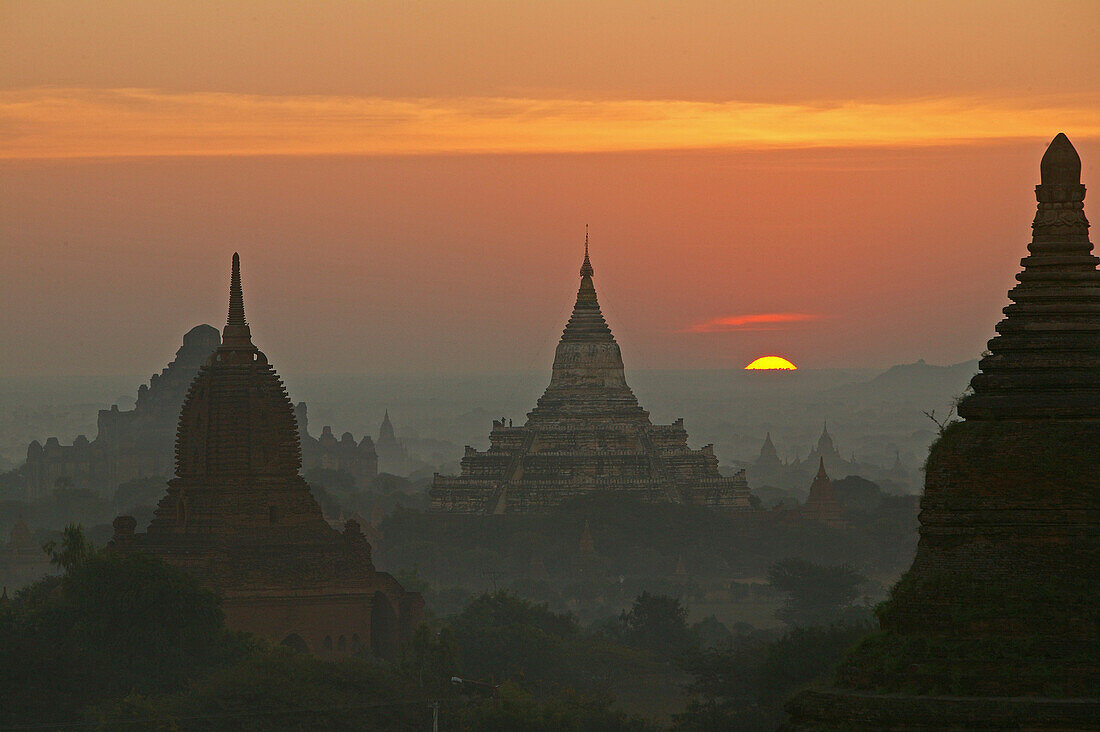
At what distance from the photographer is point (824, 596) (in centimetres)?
12988

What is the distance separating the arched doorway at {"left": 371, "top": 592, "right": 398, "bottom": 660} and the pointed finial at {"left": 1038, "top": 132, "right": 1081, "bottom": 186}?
190 ft

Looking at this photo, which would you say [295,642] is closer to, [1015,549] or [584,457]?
[1015,549]

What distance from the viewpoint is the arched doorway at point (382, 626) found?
287 feet

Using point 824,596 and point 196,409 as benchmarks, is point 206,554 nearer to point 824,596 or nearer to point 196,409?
point 196,409

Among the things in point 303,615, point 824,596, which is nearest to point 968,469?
point 303,615

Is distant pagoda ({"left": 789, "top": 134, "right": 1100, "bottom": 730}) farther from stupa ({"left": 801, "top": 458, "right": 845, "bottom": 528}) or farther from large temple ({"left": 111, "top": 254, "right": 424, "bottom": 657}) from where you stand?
stupa ({"left": 801, "top": 458, "right": 845, "bottom": 528})

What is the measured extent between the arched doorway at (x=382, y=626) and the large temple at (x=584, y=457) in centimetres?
8145

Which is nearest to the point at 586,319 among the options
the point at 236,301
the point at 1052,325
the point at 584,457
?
the point at 584,457

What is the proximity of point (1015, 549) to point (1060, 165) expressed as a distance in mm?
3930

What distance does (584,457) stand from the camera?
176m

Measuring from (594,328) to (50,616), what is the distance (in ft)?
352

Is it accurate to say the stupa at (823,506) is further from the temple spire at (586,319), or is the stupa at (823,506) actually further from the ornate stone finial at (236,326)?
the ornate stone finial at (236,326)

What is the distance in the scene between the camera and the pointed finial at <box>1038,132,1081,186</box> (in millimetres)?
30328

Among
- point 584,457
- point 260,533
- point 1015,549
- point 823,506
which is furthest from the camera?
point 584,457
